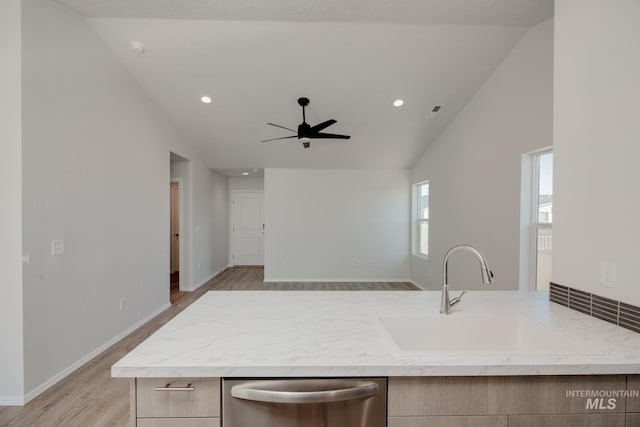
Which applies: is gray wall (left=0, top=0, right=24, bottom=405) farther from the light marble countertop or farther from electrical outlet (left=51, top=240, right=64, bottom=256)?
the light marble countertop

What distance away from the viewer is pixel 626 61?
4.25ft

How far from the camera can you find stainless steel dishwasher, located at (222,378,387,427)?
0.92 meters

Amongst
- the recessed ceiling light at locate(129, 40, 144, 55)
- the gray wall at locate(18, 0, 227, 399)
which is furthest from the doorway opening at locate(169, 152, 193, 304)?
the recessed ceiling light at locate(129, 40, 144, 55)

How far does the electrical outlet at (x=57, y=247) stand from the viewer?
2.44 m

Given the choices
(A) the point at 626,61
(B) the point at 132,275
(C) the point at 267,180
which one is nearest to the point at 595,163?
(A) the point at 626,61

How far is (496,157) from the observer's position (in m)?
3.31

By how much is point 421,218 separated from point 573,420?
202 inches

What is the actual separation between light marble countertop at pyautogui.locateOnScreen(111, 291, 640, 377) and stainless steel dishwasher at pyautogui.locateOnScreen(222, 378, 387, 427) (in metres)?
0.03

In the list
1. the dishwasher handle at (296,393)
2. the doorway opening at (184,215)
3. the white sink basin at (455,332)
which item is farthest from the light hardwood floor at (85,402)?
the doorway opening at (184,215)

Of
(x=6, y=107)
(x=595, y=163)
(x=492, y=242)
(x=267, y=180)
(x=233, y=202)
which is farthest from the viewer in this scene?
(x=233, y=202)

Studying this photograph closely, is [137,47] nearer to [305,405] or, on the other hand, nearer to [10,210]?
[10,210]

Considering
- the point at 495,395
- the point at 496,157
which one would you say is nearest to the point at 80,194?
the point at 495,395

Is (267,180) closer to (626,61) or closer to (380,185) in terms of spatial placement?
(380,185)

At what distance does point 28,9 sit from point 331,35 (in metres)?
2.40
